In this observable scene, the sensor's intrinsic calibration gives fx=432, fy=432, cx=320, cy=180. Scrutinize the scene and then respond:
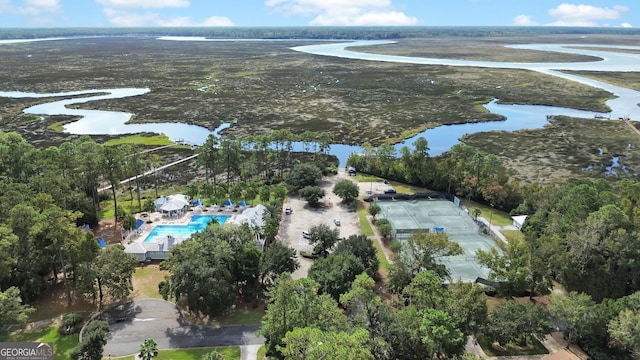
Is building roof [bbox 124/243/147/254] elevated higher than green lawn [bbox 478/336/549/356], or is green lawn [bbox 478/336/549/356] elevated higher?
building roof [bbox 124/243/147/254]

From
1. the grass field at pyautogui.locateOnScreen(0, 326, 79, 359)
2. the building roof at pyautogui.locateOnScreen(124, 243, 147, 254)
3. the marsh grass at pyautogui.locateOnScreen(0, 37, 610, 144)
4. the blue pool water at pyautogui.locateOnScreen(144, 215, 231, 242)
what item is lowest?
the grass field at pyautogui.locateOnScreen(0, 326, 79, 359)

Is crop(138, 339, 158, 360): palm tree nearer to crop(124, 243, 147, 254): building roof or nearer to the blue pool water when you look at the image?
crop(124, 243, 147, 254): building roof

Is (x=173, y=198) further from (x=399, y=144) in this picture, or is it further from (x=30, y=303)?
(x=399, y=144)

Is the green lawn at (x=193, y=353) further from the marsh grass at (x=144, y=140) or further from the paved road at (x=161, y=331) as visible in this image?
the marsh grass at (x=144, y=140)

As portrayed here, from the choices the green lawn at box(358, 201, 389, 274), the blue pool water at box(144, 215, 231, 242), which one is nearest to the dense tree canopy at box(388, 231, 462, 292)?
the green lawn at box(358, 201, 389, 274)

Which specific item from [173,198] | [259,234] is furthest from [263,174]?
[259,234]

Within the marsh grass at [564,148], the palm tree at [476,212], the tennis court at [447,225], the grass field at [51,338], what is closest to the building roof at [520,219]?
the palm tree at [476,212]

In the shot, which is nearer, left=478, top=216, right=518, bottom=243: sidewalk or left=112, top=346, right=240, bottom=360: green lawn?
left=112, top=346, right=240, bottom=360: green lawn
